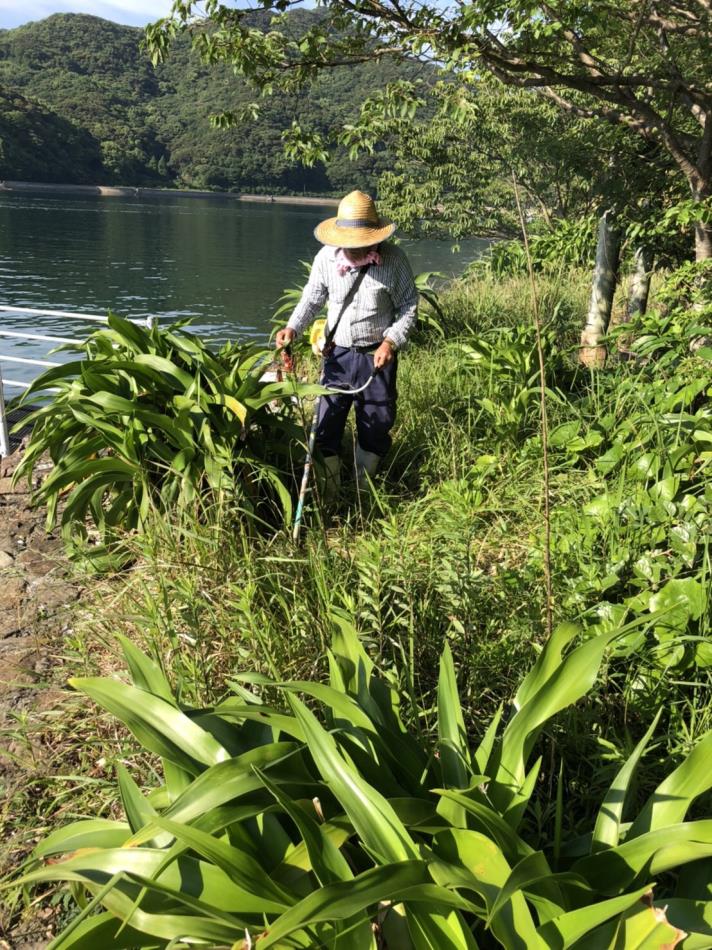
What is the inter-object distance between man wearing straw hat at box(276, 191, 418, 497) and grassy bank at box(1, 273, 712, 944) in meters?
0.63

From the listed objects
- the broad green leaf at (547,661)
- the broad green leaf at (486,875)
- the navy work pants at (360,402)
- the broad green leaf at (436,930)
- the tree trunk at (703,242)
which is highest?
the tree trunk at (703,242)

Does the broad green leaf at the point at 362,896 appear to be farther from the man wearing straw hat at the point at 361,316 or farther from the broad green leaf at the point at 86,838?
the man wearing straw hat at the point at 361,316

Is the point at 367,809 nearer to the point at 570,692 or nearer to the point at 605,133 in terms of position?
the point at 570,692

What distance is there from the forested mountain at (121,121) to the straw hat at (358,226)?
4202 cm

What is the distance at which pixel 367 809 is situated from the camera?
1560 millimetres

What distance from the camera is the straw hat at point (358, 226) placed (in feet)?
13.0

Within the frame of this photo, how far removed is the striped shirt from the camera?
4.12 meters

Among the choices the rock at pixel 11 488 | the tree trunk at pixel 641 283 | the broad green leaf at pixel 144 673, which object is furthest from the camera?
the tree trunk at pixel 641 283

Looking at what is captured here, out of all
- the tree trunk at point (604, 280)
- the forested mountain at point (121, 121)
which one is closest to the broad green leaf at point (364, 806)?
the tree trunk at point (604, 280)

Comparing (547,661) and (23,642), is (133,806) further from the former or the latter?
(23,642)

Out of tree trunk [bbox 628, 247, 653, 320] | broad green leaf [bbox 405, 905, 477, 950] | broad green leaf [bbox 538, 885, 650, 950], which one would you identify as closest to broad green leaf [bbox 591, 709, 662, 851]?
broad green leaf [bbox 538, 885, 650, 950]

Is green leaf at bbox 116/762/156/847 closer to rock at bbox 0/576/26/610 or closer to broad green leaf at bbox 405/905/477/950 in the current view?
broad green leaf at bbox 405/905/477/950

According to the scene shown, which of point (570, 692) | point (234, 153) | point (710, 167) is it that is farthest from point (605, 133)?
point (234, 153)

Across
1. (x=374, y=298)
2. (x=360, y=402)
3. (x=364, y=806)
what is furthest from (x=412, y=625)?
(x=374, y=298)
